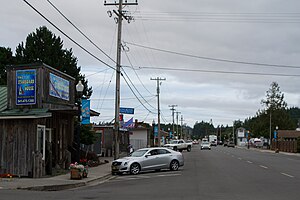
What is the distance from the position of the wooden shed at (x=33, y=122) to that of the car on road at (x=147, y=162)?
10.9 feet

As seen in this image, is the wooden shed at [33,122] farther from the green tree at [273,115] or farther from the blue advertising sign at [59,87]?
the green tree at [273,115]

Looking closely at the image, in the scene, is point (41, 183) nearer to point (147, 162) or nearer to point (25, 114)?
point (25, 114)

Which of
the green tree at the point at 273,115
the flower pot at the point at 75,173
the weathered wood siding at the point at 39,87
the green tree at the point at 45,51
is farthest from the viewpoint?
the green tree at the point at 273,115

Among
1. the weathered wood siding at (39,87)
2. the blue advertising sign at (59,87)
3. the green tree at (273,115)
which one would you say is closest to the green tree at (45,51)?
the blue advertising sign at (59,87)

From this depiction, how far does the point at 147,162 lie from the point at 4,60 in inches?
922

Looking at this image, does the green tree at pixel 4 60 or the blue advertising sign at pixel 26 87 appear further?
the green tree at pixel 4 60

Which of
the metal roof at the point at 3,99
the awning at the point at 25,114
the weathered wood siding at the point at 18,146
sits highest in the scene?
the metal roof at the point at 3,99

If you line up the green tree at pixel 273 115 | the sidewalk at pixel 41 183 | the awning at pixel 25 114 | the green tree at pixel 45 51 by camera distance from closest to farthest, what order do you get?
1. the sidewalk at pixel 41 183
2. the awning at pixel 25 114
3. the green tree at pixel 45 51
4. the green tree at pixel 273 115

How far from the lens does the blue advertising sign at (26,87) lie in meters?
22.7

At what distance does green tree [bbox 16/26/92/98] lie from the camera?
40.8m

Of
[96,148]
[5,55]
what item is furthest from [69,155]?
[5,55]

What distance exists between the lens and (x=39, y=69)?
2275cm

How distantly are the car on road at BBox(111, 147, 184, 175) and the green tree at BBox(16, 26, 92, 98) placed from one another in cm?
1744

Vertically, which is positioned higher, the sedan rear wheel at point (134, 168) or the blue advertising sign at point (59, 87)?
the blue advertising sign at point (59, 87)
